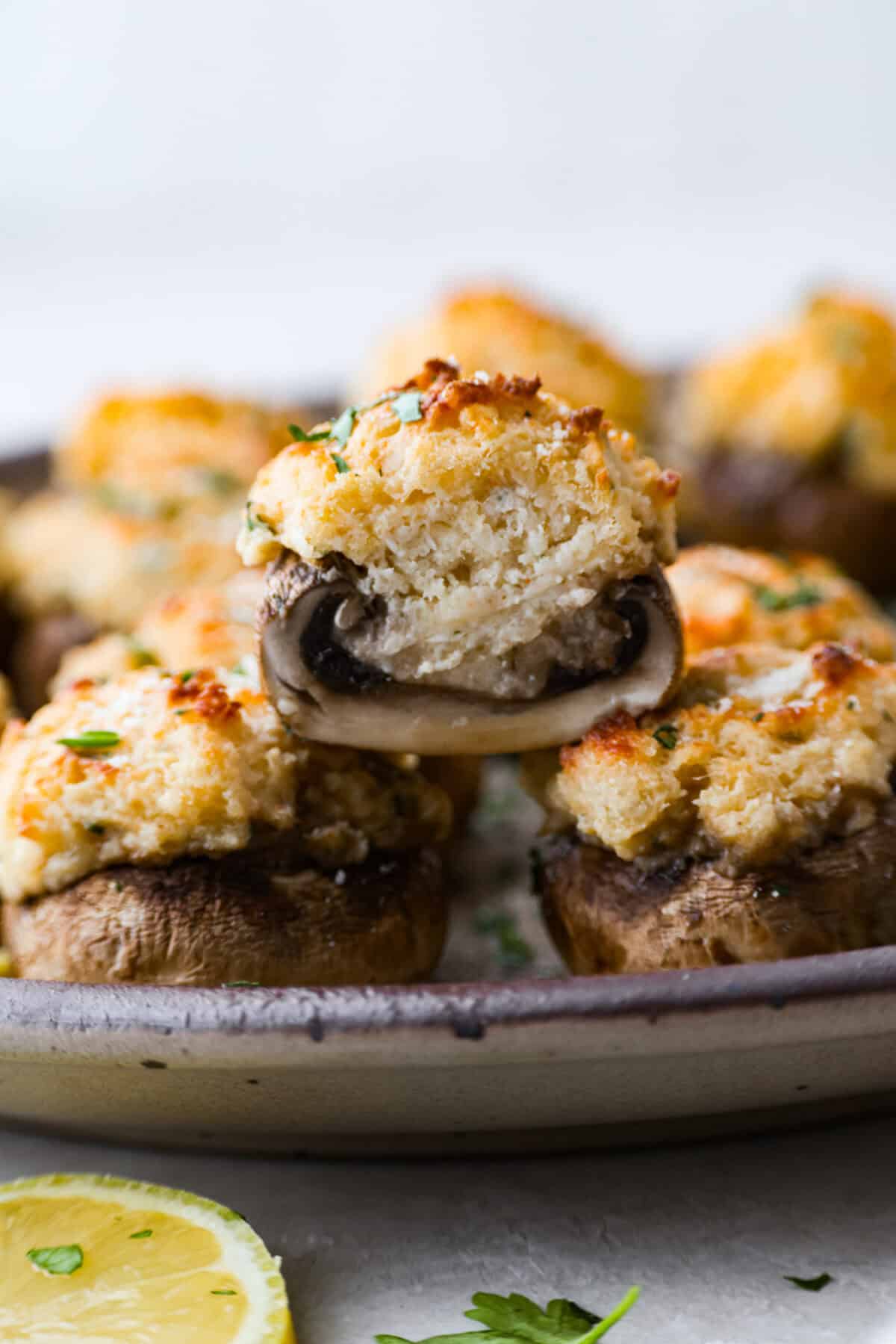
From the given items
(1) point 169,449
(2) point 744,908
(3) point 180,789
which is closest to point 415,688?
(3) point 180,789

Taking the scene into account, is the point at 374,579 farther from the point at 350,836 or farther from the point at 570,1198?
the point at 570,1198

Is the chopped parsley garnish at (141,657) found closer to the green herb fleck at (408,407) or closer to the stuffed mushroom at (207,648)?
the stuffed mushroom at (207,648)

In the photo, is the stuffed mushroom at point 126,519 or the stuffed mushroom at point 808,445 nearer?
the stuffed mushroom at point 126,519

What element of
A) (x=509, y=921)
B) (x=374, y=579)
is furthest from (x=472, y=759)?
(x=374, y=579)

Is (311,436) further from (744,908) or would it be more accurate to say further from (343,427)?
(744,908)

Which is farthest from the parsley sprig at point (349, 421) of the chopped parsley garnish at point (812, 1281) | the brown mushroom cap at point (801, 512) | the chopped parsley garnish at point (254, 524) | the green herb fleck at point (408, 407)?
the brown mushroom cap at point (801, 512)

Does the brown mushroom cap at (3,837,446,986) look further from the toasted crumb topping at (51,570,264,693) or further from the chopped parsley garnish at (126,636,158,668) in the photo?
the chopped parsley garnish at (126,636,158,668)
